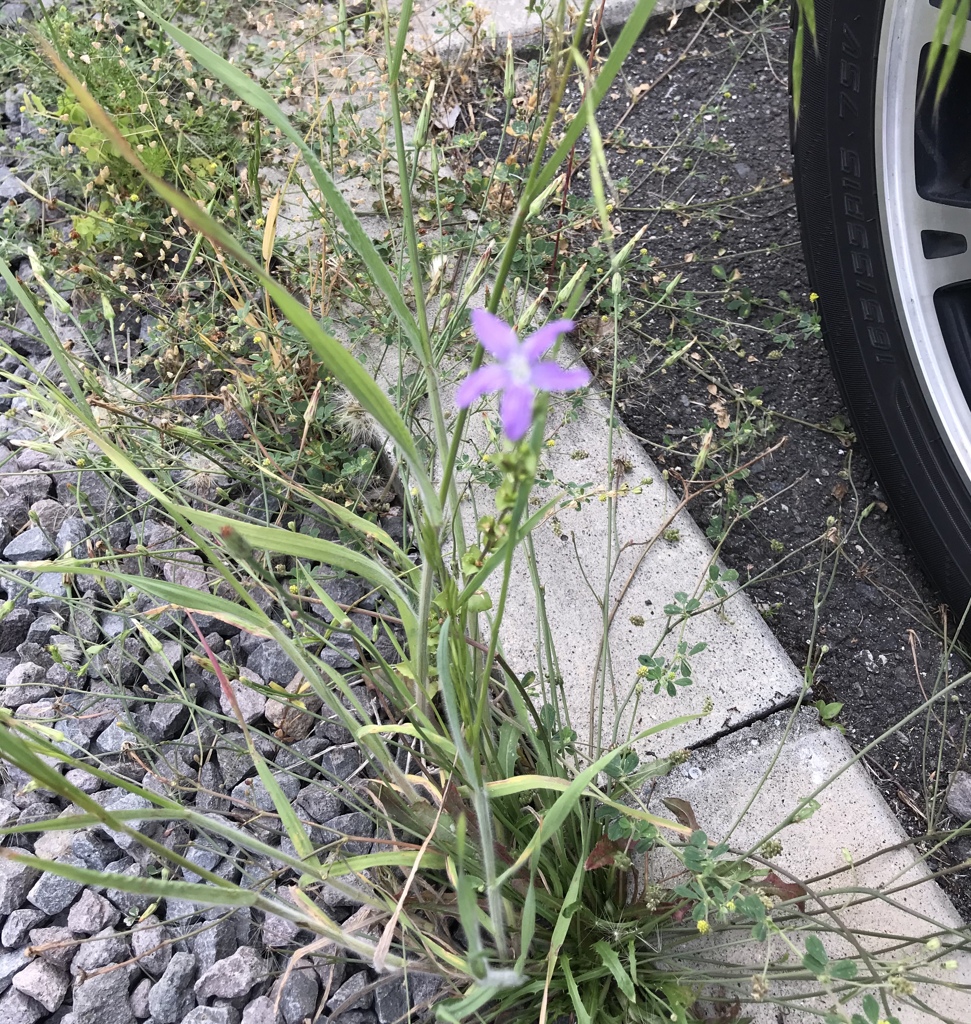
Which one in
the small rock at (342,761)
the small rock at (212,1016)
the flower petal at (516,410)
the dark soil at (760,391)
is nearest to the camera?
the flower petal at (516,410)

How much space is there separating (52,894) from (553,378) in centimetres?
130

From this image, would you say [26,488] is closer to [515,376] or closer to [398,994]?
[398,994]

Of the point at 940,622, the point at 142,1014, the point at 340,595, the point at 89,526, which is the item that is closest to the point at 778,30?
the point at 940,622

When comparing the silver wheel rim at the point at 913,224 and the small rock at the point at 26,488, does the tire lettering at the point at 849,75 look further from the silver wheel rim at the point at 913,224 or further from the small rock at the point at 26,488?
the small rock at the point at 26,488

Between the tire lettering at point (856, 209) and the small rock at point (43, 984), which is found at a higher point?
the tire lettering at point (856, 209)

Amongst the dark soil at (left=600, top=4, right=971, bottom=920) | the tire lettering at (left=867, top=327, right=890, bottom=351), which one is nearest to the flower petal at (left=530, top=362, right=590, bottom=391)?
the dark soil at (left=600, top=4, right=971, bottom=920)

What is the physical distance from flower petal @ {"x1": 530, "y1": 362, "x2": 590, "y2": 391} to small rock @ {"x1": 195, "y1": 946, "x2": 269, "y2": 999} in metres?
1.09

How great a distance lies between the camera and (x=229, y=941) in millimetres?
1203

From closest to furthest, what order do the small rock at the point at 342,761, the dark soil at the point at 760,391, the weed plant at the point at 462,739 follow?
the weed plant at the point at 462,739
the small rock at the point at 342,761
the dark soil at the point at 760,391

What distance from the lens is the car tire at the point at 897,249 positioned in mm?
1236

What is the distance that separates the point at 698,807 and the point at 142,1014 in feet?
2.84

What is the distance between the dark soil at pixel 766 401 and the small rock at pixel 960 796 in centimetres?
2

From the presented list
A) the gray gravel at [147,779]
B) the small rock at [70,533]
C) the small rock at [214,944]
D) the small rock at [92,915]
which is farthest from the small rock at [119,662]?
the small rock at [214,944]

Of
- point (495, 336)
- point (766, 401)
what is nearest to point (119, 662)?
point (495, 336)
